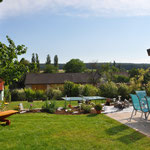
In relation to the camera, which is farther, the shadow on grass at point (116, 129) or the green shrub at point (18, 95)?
the green shrub at point (18, 95)

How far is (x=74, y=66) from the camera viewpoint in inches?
3307

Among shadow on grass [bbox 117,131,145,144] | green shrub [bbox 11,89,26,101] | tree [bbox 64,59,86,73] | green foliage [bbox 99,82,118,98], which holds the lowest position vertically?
green shrub [bbox 11,89,26,101]

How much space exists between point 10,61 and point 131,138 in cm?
600

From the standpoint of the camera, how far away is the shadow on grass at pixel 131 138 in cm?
484

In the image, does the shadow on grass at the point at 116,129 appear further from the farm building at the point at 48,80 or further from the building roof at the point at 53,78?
the building roof at the point at 53,78

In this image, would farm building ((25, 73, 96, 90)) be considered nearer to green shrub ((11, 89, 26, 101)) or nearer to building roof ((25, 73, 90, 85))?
building roof ((25, 73, 90, 85))

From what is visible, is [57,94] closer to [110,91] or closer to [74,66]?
[110,91]

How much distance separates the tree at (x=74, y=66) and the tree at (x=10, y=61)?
75073mm

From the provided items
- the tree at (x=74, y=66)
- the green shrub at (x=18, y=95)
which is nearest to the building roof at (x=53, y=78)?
the green shrub at (x=18, y=95)

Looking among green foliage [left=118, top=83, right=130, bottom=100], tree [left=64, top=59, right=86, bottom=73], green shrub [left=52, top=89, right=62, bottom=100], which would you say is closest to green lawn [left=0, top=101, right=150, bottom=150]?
green foliage [left=118, top=83, right=130, bottom=100]

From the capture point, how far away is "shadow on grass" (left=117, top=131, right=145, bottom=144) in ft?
15.9

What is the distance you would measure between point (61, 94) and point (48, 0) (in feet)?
35.7

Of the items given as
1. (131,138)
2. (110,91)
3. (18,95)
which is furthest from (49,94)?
(131,138)

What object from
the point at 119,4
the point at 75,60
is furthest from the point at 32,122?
the point at 75,60
